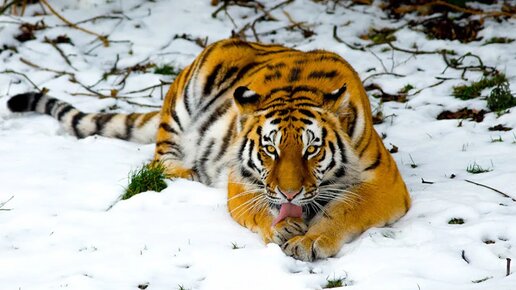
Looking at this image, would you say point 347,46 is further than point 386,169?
Yes

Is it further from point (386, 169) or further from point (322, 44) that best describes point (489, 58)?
point (386, 169)

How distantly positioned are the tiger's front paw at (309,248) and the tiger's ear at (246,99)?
0.91 m

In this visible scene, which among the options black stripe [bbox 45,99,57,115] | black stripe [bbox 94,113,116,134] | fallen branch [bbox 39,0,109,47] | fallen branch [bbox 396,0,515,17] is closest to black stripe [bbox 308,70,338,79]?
black stripe [bbox 94,113,116,134]

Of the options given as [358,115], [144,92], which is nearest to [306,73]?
[358,115]

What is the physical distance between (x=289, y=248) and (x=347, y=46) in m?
4.24

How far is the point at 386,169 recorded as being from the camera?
491cm

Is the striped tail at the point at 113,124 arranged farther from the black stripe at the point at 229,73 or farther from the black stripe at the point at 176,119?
the black stripe at the point at 229,73

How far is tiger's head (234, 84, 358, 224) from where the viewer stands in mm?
4449

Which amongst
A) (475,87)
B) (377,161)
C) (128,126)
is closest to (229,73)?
(128,126)

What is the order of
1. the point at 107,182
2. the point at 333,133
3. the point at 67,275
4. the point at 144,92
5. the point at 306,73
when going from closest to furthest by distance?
the point at 67,275
the point at 333,133
the point at 306,73
the point at 107,182
the point at 144,92

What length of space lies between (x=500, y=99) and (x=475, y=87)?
1.49ft

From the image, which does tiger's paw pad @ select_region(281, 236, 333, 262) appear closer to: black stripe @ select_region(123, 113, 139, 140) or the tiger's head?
the tiger's head

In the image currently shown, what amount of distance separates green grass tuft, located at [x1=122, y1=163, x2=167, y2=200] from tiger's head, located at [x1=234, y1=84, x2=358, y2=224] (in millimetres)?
702

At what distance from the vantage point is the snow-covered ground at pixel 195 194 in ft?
13.6
